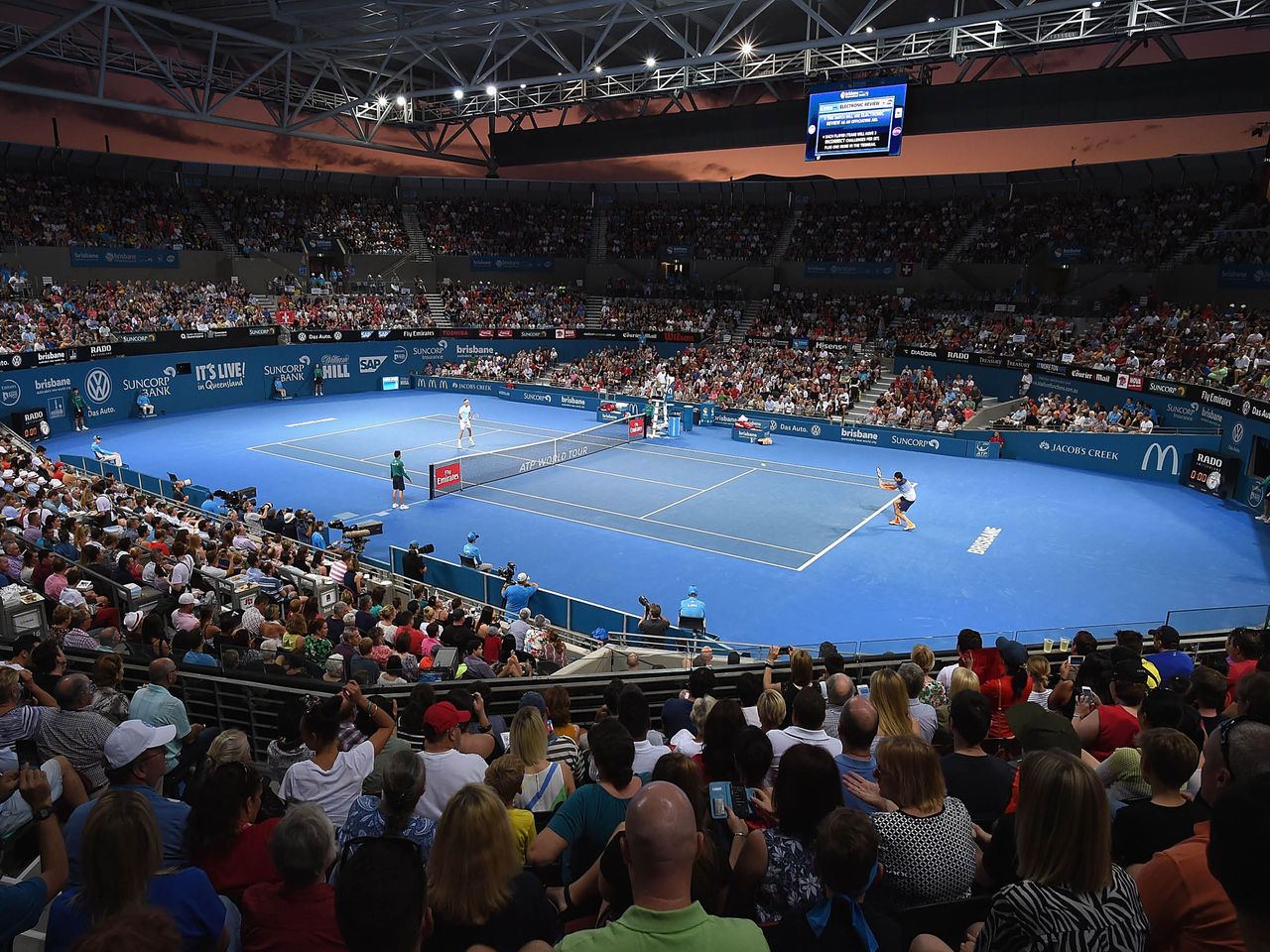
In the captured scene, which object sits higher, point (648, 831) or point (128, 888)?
point (648, 831)

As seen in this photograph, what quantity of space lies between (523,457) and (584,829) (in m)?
27.1

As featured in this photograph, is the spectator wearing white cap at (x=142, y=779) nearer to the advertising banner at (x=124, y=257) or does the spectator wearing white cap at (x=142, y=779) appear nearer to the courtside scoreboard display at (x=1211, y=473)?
the courtside scoreboard display at (x=1211, y=473)

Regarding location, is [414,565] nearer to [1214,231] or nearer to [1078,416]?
[1078,416]

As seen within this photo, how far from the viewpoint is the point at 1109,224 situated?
4256 centimetres

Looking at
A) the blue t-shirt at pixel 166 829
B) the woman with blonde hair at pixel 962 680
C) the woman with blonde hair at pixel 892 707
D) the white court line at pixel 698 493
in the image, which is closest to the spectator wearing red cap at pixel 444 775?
the blue t-shirt at pixel 166 829

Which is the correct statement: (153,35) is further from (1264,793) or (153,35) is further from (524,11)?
(1264,793)

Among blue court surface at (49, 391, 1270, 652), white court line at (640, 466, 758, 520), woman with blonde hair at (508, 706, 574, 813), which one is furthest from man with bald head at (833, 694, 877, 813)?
white court line at (640, 466, 758, 520)

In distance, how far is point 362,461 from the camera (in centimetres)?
3081

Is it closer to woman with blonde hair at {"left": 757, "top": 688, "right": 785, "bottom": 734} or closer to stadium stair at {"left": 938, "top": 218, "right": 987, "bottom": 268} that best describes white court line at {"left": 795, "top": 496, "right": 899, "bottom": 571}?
woman with blonde hair at {"left": 757, "top": 688, "right": 785, "bottom": 734}

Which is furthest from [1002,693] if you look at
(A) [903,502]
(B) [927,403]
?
(B) [927,403]

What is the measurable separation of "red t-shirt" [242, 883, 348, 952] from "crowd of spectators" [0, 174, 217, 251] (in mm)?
48578

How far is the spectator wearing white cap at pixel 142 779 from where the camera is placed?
13.9ft

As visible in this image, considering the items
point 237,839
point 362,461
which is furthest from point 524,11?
point 237,839

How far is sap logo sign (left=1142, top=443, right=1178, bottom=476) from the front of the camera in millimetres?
29250
